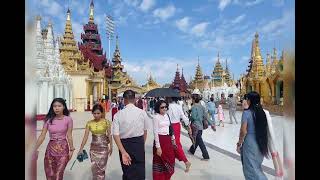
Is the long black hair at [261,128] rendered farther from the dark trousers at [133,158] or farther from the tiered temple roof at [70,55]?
the tiered temple roof at [70,55]

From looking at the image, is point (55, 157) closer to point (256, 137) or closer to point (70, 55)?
point (256, 137)

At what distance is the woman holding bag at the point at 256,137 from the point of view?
390 centimetres

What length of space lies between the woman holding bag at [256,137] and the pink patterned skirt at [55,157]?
6.87 feet

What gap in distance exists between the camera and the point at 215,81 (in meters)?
47.6

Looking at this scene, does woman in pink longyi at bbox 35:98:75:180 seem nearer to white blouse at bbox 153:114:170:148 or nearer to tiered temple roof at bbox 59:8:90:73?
white blouse at bbox 153:114:170:148

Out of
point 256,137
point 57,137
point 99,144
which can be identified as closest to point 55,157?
point 57,137

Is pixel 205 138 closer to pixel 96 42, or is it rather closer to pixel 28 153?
pixel 28 153

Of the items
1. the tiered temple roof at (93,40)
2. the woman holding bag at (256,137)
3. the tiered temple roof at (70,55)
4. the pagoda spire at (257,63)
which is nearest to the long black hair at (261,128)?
the woman holding bag at (256,137)

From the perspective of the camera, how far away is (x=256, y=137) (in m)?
3.91

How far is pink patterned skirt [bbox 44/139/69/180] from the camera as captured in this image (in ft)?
13.2

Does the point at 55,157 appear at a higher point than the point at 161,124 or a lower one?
lower

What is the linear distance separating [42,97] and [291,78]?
17.6 meters

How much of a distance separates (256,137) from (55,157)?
2350mm

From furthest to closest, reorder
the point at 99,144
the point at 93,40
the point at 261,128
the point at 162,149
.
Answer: the point at 93,40 → the point at 162,149 → the point at 99,144 → the point at 261,128
